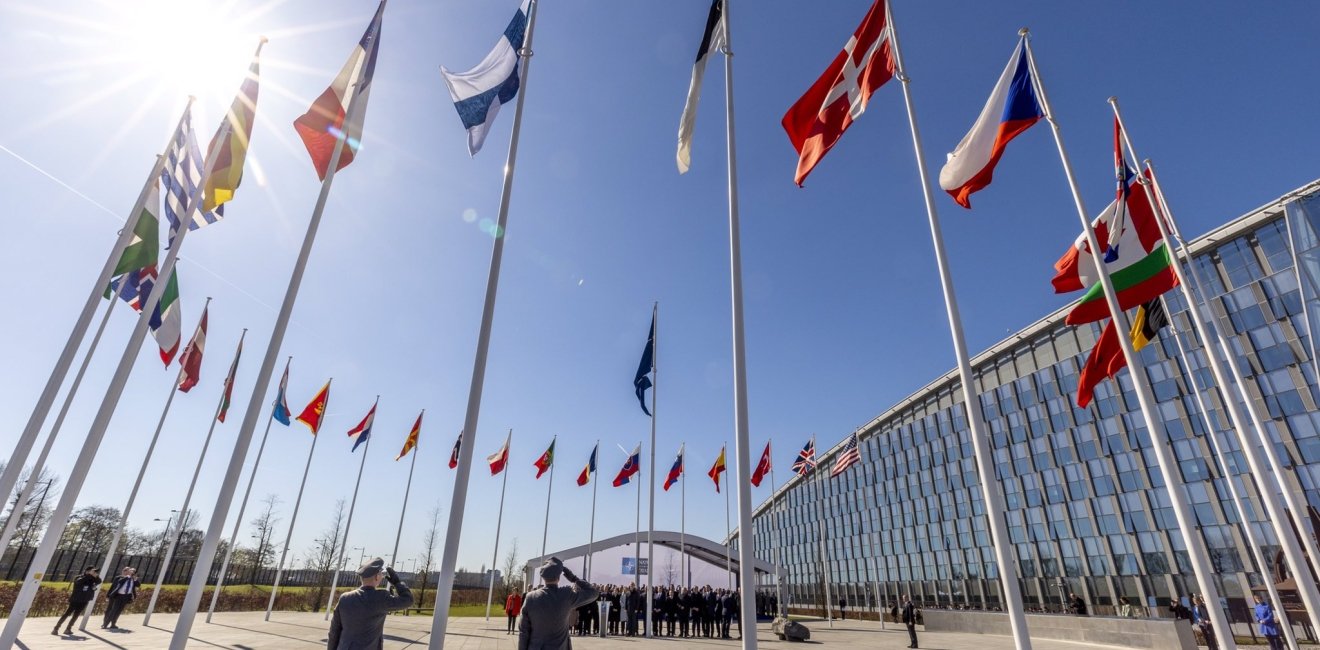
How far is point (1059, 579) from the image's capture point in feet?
177

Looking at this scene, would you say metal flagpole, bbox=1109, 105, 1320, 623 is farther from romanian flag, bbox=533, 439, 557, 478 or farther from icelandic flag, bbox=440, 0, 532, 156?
romanian flag, bbox=533, 439, 557, 478

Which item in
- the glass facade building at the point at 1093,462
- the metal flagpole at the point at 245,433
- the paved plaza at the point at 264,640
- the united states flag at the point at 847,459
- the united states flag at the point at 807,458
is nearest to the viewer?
the metal flagpole at the point at 245,433

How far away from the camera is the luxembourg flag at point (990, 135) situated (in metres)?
8.52

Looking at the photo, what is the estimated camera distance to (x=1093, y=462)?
173ft

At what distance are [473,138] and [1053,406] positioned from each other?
64.1 meters

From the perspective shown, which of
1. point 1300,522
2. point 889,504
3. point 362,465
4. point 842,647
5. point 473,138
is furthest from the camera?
point 889,504

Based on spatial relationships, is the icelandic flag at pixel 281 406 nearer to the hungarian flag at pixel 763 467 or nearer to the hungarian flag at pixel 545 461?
the hungarian flag at pixel 545 461

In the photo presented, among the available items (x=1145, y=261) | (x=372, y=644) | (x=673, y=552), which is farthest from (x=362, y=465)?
(x=673, y=552)

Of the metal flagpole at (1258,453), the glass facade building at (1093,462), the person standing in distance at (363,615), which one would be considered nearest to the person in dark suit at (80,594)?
the person standing in distance at (363,615)

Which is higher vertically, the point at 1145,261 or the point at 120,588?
the point at 1145,261

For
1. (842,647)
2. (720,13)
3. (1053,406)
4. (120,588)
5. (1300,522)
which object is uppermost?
(1053,406)

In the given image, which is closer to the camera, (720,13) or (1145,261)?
(720,13)

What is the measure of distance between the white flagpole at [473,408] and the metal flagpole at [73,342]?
6859 mm

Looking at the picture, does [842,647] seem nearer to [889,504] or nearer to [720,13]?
[720,13]
